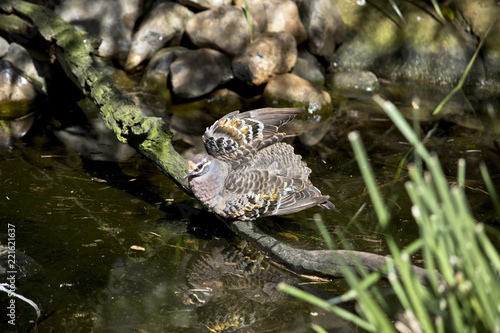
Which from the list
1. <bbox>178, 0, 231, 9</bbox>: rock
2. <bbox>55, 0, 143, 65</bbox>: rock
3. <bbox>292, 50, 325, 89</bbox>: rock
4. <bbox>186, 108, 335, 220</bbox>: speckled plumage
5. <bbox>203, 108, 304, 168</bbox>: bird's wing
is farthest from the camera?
<bbox>292, 50, 325, 89</bbox>: rock

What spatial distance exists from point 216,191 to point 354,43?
18.7 ft

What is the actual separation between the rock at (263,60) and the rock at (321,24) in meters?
0.97

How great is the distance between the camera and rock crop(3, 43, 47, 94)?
6215 millimetres

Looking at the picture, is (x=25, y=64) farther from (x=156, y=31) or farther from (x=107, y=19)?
(x=156, y=31)

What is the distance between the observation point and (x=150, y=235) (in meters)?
3.63

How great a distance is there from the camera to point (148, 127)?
377cm

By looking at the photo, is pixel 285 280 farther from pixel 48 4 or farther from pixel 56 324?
pixel 48 4

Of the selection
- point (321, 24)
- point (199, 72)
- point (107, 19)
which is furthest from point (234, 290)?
point (321, 24)

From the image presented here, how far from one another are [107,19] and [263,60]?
2.44m

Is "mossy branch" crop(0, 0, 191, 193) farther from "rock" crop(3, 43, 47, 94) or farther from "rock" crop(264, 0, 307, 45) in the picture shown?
"rock" crop(264, 0, 307, 45)

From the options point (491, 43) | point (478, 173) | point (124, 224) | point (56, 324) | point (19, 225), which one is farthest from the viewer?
point (491, 43)

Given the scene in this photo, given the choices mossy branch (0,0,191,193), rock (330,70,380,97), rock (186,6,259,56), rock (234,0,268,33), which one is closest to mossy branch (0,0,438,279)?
mossy branch (0,0,191,193)

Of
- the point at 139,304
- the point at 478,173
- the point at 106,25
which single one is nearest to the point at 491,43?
the point at 478,173

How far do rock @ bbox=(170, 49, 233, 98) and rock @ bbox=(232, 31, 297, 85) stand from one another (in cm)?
23
